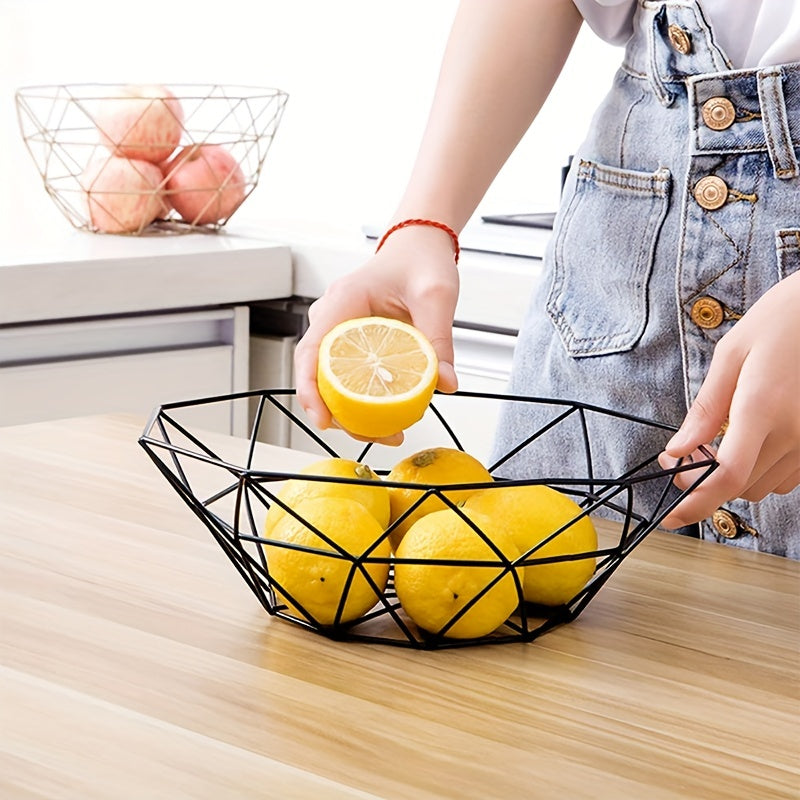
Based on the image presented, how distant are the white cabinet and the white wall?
1.54ft

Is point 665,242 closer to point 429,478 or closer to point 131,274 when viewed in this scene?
point 429,478

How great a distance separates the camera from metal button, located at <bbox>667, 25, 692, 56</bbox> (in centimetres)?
91

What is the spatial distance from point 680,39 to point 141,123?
116 centimetres

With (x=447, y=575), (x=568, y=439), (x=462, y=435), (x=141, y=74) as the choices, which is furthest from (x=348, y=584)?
(x=141, y=74)

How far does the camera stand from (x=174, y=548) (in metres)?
0.78

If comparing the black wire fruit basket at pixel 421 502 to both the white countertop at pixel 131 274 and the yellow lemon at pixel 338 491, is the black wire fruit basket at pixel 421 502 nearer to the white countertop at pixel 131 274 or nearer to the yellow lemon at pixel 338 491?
the yellow lemon at pixel 338 491

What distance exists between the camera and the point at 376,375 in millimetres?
704

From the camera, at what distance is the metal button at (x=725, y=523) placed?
0.95 metres

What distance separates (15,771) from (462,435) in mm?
1243

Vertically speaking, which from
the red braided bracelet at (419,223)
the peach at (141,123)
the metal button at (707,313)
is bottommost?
the peach at (141,123)

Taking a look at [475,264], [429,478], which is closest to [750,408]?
[429,478]

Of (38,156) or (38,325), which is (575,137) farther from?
(38,156)

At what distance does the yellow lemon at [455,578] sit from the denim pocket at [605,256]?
376 mm

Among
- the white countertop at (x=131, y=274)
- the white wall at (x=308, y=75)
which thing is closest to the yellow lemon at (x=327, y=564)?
the white countertop at (x=131, y=274)
